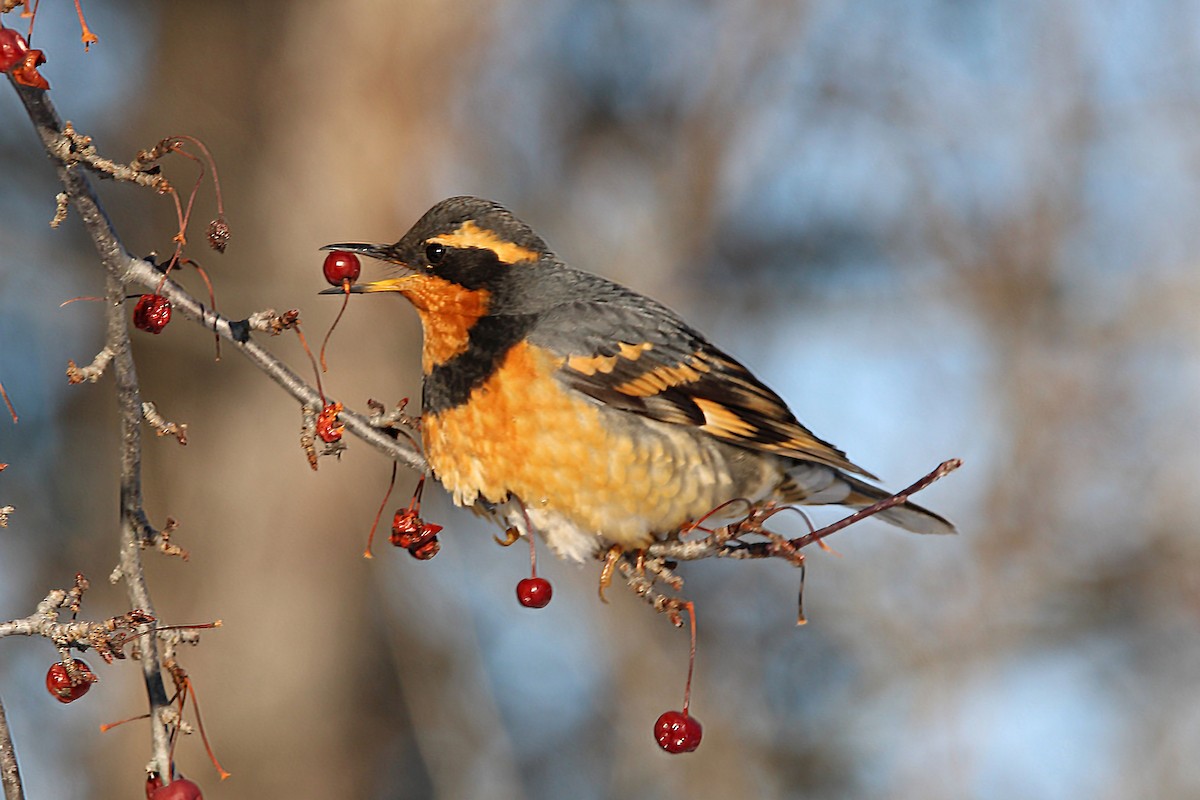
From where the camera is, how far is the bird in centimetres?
381

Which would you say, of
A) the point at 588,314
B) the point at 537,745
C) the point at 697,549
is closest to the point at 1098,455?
the point at 537,745

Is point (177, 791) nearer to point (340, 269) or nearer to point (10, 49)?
point (10, 49)

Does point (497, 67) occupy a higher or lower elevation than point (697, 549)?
higher

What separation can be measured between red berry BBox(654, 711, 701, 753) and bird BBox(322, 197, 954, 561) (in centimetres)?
62

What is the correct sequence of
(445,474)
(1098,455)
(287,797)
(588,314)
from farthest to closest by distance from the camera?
1. (1098,455)
2. (287,797)
3. (588,314)
4. (445,474)

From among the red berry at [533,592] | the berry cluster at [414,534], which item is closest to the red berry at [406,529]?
the berry cluster at [414,534]

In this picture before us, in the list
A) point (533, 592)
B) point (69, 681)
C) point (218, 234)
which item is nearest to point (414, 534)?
point (533, 592)

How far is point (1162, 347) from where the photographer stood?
28.2 feet

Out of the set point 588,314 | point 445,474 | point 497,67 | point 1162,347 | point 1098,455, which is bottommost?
point 445,474

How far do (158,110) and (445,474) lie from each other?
18.7 feet

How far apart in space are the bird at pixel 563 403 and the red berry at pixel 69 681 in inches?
53.5

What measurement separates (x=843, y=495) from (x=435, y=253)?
182 centimetres

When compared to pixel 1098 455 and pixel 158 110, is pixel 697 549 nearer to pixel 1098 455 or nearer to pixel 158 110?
pixel 1098 455

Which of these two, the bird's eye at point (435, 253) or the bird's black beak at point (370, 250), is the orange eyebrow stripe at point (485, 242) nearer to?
the bird's eye at point (435, 253)
